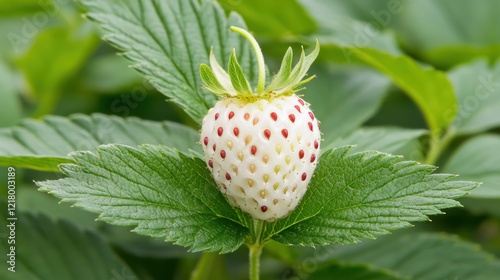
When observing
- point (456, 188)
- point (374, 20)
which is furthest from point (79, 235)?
point (374, 20)

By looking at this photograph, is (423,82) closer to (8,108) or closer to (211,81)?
(211,81)

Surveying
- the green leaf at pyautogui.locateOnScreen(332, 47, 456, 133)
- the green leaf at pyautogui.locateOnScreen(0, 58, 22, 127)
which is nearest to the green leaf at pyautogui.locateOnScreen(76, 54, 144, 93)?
the green leaf at pyautogui.locateOnScreen(0, 58, 22, 127)

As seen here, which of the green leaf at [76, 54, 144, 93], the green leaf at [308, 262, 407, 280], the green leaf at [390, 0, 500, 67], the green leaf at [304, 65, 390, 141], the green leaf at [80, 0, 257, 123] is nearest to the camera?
the green leaf at [80, 0, 257, 123]

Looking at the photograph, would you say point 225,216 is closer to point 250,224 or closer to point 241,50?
point 250,224

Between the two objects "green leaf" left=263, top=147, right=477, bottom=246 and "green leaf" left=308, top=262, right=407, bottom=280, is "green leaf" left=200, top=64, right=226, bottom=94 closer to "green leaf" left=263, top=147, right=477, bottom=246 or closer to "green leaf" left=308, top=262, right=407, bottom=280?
"green leaf" left=263, top=147, right=477, bottom=246

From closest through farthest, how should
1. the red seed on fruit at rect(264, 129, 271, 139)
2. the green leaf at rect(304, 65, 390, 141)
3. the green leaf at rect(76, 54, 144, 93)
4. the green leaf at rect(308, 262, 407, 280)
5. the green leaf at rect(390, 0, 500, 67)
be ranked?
the red seed on fruit at rect(264, 129, 271, 139), the green leaf at rect(308, 262, 407, 280), the green leaf at rect(304, 65, 390, 141), the green leaf at rect(76, 54, 144, 93), the green leaf at rect(390, 0, 500, 67)

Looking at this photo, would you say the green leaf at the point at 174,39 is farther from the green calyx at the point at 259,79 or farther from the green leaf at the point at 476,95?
the green leaf at the point at 476,95

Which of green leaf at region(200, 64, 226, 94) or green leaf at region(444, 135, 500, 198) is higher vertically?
green leaf at region(200, 64, 226, 94)

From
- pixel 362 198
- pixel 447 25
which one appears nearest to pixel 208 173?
pixel 362 198
